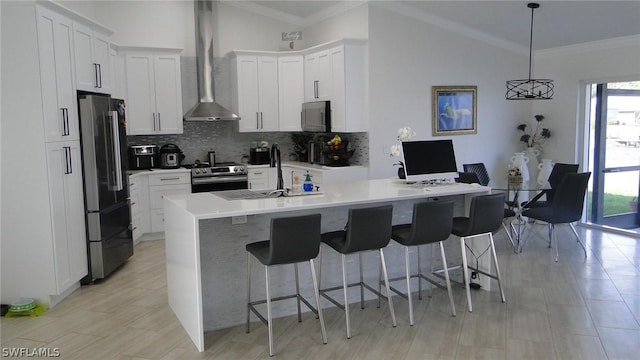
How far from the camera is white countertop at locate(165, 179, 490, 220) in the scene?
11.5 feet

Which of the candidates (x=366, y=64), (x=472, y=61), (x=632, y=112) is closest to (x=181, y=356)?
(x=366, y=64)

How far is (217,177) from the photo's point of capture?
692 centimetres

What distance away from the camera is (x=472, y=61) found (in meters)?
7.16

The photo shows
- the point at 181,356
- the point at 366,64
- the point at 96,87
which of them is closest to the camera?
the point at 181,356

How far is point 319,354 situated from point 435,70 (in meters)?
4.57

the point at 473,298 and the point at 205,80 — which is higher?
the point at 205,80

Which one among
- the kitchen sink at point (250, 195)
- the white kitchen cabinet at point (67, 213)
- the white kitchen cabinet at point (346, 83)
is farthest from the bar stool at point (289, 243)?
the white kitchen cabinet at point (346, 83)

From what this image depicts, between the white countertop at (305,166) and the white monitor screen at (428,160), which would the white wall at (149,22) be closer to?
the white countertop at (305,166)

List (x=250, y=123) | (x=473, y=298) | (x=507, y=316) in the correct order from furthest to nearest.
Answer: (x=250, y=123) < (x=473, y=298) < (x=507, y=316)

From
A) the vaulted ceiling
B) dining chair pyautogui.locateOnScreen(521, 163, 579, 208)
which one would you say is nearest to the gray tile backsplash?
the vaulted ceiling

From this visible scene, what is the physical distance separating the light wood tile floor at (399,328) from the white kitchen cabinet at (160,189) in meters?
1.60

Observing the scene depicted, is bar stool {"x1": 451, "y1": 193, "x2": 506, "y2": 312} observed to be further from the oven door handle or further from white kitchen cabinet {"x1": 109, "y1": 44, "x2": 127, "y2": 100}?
white kitchen cabinet {"x1": 109, "y1": 44, "x2": 127, "y2": 100}

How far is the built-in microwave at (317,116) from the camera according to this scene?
655 centimetres

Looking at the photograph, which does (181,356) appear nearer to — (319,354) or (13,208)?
(319,354)
